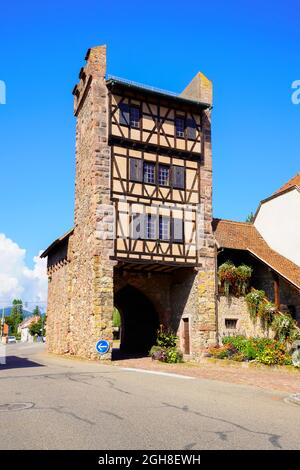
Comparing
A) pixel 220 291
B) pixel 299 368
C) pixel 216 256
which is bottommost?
pixel 299 368

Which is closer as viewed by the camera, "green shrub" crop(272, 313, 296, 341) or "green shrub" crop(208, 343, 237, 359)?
"green shrub" crop(208, 343, 237, 359)

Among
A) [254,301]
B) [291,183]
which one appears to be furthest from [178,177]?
[291,183]

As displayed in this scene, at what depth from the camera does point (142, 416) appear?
743 cm

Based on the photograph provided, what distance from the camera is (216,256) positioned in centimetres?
2338

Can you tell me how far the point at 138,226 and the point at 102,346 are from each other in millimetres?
5551

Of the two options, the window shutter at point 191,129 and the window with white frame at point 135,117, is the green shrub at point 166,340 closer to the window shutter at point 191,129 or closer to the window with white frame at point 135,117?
the window shutter at point 191,129

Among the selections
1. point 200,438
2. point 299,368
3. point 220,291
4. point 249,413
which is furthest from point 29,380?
point 220,291

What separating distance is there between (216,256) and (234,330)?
372 centimetres

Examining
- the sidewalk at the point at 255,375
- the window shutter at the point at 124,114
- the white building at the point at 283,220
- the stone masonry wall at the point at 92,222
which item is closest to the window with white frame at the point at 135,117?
the window shutter at the point at 124,114

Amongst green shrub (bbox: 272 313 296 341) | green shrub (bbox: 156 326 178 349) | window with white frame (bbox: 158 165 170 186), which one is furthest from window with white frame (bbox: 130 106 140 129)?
green shrub (bbox: 272 313 296 341)

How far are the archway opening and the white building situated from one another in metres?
7.78

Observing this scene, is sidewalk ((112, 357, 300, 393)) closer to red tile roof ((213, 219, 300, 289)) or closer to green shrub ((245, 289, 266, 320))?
green shrub ((245, 289, 266, 320))

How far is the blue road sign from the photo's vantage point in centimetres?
1975
